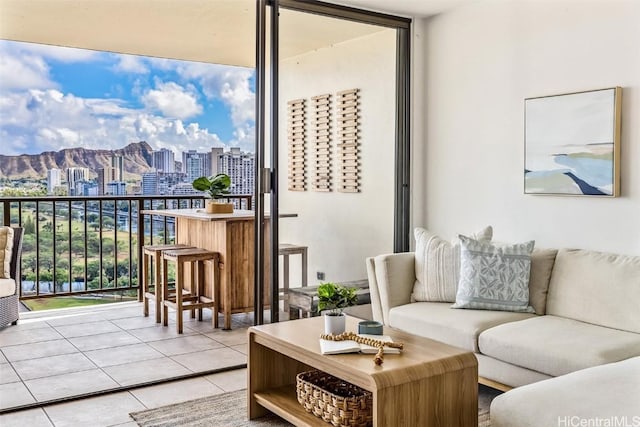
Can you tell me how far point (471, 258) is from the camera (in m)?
3.55

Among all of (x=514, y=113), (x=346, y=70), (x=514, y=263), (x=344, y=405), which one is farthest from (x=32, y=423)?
(x=514, y=113)

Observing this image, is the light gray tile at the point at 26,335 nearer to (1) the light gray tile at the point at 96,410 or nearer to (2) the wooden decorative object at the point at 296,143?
(1) the light gray tile at the point at 96,410

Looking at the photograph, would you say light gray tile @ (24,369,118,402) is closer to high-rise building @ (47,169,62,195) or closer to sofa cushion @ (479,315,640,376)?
sofa cushion @ (479,315,640,376)

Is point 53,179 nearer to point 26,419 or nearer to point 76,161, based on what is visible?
point 76,161

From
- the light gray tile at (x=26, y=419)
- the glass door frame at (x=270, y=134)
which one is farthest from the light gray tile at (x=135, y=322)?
the light gray tile at (x=26, y=419)

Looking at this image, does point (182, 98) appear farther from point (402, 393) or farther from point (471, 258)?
point (402, 393)

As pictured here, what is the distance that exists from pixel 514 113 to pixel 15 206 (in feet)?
14.3

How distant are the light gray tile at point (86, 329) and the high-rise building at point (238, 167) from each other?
2.59 m

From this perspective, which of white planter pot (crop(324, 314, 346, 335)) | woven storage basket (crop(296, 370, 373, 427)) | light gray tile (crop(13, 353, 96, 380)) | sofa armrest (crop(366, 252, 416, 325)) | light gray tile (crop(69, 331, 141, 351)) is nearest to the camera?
woven storage basket (crop(296, 370, 373, 427))

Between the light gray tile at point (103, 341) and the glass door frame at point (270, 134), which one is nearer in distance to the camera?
the glass door frame at point (270, 134)

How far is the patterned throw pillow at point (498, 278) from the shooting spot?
346cm

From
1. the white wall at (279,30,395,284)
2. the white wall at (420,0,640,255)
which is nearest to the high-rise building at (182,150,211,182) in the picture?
the white wall at (279,30,395,284)

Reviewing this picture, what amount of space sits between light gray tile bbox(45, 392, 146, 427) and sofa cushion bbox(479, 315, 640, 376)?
1850mm

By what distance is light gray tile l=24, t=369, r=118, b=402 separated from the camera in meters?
3.38
